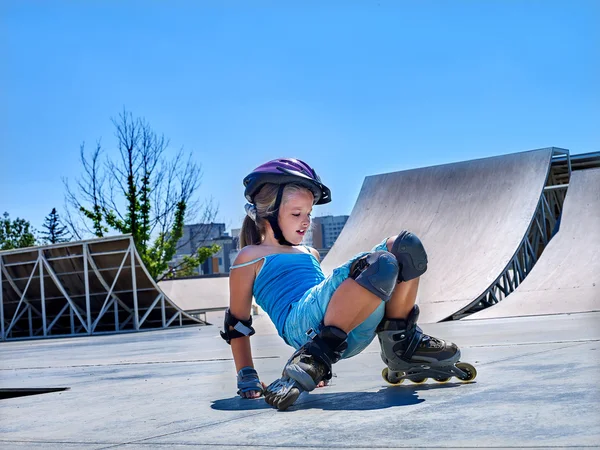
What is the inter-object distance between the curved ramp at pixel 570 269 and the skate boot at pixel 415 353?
8736 mm

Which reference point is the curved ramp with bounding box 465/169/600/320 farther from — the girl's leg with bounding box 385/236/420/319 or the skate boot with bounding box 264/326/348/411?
the skate boot with bounding box 264/326/348/411

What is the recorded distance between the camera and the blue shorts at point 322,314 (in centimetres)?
305

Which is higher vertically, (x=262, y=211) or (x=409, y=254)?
(x=262, y=211)

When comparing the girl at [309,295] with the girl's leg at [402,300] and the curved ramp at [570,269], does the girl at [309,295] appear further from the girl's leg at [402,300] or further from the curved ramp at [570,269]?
the curved ramp at [570,269]

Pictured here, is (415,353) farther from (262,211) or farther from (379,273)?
(262,211)

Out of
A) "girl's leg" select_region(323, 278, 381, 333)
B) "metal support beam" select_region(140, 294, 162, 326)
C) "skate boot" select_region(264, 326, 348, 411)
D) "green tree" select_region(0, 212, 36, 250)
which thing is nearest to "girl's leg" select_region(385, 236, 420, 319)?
"girl's leg" select_region(323, 278, 381, 333)

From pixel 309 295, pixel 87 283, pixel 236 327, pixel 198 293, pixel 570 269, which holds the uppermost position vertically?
pixel 198 293

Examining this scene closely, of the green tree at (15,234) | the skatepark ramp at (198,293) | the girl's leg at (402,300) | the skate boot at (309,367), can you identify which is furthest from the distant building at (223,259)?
the skate boot at (309,367)

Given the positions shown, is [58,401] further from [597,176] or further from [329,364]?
[597,176]

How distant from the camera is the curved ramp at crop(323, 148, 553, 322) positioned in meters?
14.0

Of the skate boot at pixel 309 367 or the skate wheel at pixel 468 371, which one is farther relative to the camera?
the skate wheel at pixel 468 371

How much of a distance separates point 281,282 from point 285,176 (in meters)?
0.46

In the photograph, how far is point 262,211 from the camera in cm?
355

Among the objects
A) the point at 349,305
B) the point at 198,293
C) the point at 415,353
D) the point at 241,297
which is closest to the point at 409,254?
the point at 349,305
